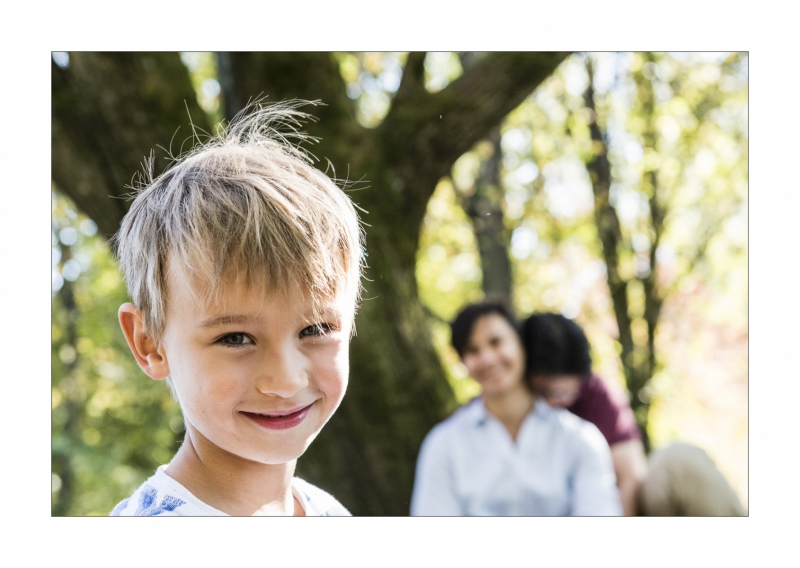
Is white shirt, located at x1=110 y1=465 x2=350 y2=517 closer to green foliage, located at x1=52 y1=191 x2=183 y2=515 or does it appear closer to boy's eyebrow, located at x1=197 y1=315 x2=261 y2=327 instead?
boy's eyebrow, located at x1=197 y1=315 x2=261 y2=327

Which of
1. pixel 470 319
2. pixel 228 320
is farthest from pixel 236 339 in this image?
pixel 470 319

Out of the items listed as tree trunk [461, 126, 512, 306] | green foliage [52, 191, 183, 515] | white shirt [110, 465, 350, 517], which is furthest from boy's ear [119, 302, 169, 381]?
tree trunk [461, 126, 512, 306]

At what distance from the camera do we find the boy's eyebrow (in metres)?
0.72

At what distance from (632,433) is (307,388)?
1.10 metres

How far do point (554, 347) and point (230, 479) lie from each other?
0.98m

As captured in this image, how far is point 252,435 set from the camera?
739 mm

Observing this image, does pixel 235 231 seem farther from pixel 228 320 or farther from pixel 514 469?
pixel 514 469

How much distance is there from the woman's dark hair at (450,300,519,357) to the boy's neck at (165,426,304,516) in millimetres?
772

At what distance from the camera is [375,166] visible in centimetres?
138

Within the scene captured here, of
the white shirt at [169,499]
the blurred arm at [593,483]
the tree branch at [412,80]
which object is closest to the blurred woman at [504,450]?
the blurred arm at [593,483]
